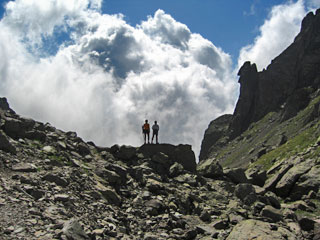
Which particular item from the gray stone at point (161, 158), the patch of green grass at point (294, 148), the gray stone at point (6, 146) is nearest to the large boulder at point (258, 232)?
the gray stone at point (161, 158)

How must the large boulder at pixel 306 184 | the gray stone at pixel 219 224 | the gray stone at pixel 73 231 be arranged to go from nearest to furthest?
the gray stone at pixel 73 231
the gray stone at pixel 219 224
the large boulder at pixel 306 184

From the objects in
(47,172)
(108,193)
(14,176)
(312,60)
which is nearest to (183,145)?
(108,193)

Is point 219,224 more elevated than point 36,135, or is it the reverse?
point 36,135

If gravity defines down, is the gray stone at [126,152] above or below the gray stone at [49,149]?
above

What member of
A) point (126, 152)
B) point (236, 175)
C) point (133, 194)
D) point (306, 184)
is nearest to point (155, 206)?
point (133, 194)

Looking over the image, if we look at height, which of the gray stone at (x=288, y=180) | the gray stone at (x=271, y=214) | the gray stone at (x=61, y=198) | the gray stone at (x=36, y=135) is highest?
the gray stone at (x=36, y=135)

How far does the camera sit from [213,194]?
3016 cm

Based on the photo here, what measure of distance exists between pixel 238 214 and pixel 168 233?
23.2ft

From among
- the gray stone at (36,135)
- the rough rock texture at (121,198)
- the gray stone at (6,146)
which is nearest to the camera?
the rough rock texture at (121,198)

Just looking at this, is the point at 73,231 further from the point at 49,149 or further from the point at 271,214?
the point at 271,214

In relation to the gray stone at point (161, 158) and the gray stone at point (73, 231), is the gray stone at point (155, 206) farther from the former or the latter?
the gray stone at point (161, 158)

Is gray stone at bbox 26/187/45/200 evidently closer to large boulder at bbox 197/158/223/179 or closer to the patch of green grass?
large boulder at bbox 197/158/223/179

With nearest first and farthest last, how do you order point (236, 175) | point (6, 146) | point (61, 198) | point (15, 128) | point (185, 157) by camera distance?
point (61, 198) → point (6, 146) → point (15, 128) → point (185, 157) → point (236, 175)

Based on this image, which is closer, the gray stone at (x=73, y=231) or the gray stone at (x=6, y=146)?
the gray stone at (x=73, y=231)
